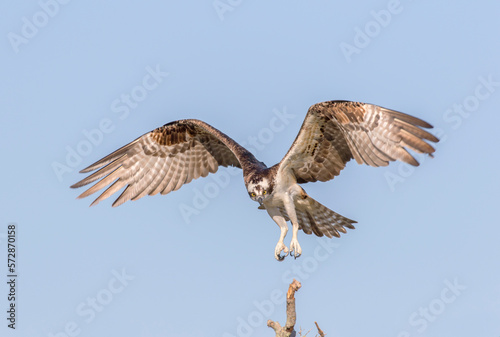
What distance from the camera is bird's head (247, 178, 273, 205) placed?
42.6ft

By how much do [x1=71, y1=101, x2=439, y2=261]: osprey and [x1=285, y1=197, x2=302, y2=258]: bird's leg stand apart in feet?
0.06

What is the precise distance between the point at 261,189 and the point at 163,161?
10.6ft

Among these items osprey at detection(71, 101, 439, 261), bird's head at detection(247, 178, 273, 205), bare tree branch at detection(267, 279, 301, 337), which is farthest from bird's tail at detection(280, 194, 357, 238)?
bare tree branch at detection(267, 279, 301, 337)

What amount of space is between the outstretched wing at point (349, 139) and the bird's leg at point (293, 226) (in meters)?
0.64

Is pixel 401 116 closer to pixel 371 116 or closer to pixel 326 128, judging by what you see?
pixel 371 116

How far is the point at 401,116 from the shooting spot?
11.8 metres

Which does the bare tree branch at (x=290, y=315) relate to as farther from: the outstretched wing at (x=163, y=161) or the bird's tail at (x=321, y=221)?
the outstretched wing at (x=163, y=161)

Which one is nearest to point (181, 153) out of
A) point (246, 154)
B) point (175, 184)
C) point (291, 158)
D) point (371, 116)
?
point (175, 184)

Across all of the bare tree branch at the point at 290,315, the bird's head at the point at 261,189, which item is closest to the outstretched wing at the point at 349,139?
the bird's head at the point at 261,189

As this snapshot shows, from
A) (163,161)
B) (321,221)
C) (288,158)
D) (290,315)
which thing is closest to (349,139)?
(288,158)

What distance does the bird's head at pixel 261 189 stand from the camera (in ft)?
42.6

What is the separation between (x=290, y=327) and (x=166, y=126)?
5736 millimetres

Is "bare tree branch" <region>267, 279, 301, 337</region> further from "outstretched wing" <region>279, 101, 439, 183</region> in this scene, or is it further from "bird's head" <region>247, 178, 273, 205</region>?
"outstretched wing" <region>279, 101, 439, 183</region>

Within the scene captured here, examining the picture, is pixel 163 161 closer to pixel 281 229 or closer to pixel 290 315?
pixel 281 229
